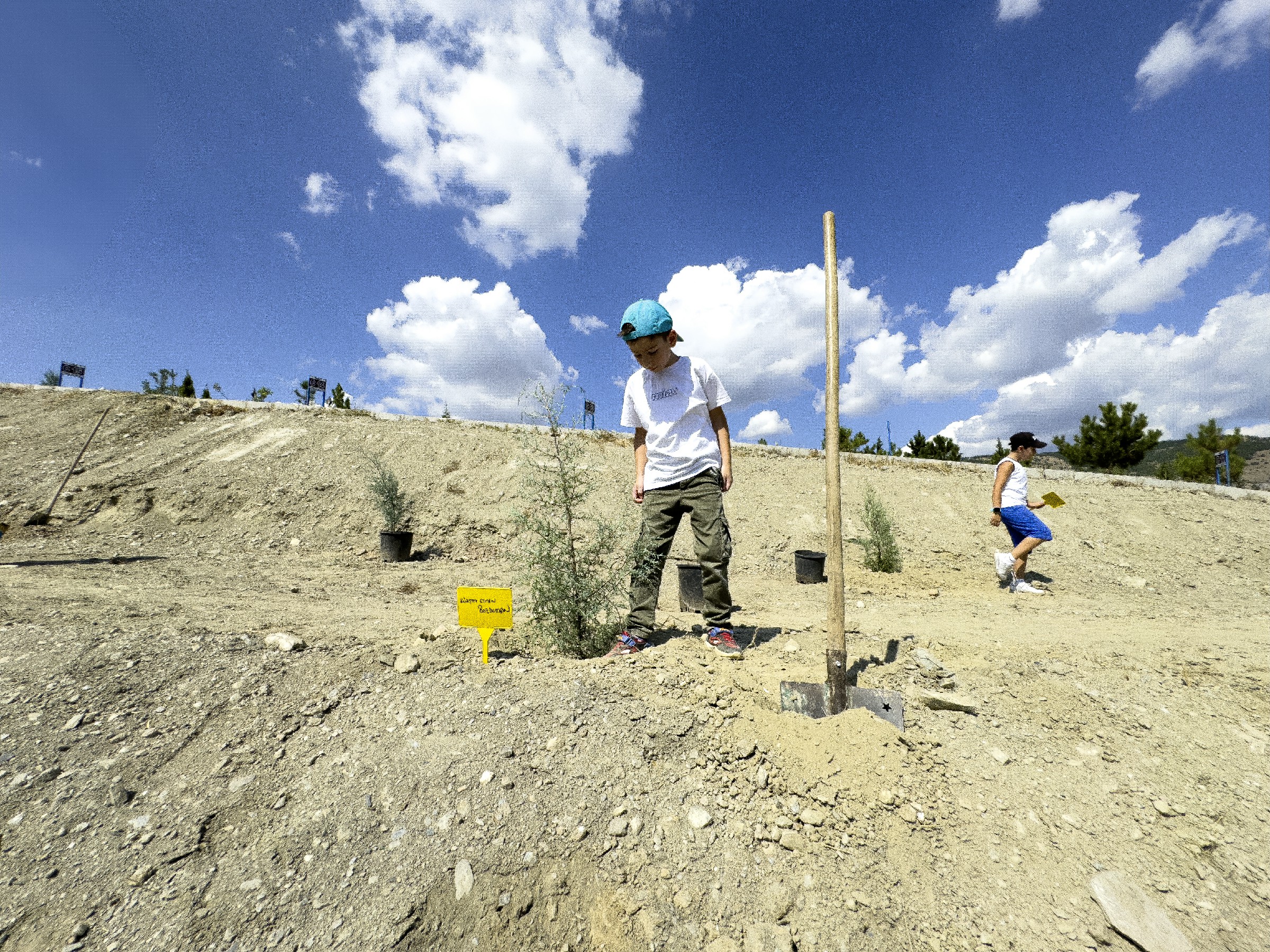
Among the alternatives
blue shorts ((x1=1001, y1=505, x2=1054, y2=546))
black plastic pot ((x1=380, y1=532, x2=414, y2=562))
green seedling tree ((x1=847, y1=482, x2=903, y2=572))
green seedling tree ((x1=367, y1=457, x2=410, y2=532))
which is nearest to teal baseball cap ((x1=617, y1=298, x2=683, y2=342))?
blue shorts ((x1=1001, y1=505, x2=1054, y2=546))

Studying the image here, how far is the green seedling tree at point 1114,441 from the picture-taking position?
71.2ft

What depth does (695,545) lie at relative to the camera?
9.66ft

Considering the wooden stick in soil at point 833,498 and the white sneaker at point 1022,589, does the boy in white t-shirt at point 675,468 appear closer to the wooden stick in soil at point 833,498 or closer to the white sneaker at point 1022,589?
the wooden stick in soil at point 833,498

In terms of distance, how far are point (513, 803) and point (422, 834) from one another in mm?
293

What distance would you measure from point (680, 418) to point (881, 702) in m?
1.79

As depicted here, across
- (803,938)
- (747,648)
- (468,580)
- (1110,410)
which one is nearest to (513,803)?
(803,938)

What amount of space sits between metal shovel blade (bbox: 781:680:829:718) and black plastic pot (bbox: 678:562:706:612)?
2603 mm

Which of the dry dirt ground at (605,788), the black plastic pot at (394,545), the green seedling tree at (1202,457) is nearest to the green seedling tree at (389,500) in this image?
the black plastic pot at (394,545)

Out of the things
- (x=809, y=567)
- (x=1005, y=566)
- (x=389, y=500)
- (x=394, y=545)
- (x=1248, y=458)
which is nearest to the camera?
(x=1005, y=566)

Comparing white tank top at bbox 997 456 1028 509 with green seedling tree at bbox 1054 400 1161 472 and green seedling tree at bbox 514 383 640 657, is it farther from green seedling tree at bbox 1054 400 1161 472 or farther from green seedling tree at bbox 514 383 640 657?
green seedling tree at bbox 1054 400 1161 472

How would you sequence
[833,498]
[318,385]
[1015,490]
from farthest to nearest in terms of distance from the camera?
[318,385], [1015,490], [833,498]

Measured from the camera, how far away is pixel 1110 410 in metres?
22.1

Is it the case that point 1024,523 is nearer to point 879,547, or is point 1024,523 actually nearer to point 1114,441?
point 879,547

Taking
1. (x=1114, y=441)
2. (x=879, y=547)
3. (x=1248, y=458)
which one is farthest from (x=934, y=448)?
(x=1248, y=458)
